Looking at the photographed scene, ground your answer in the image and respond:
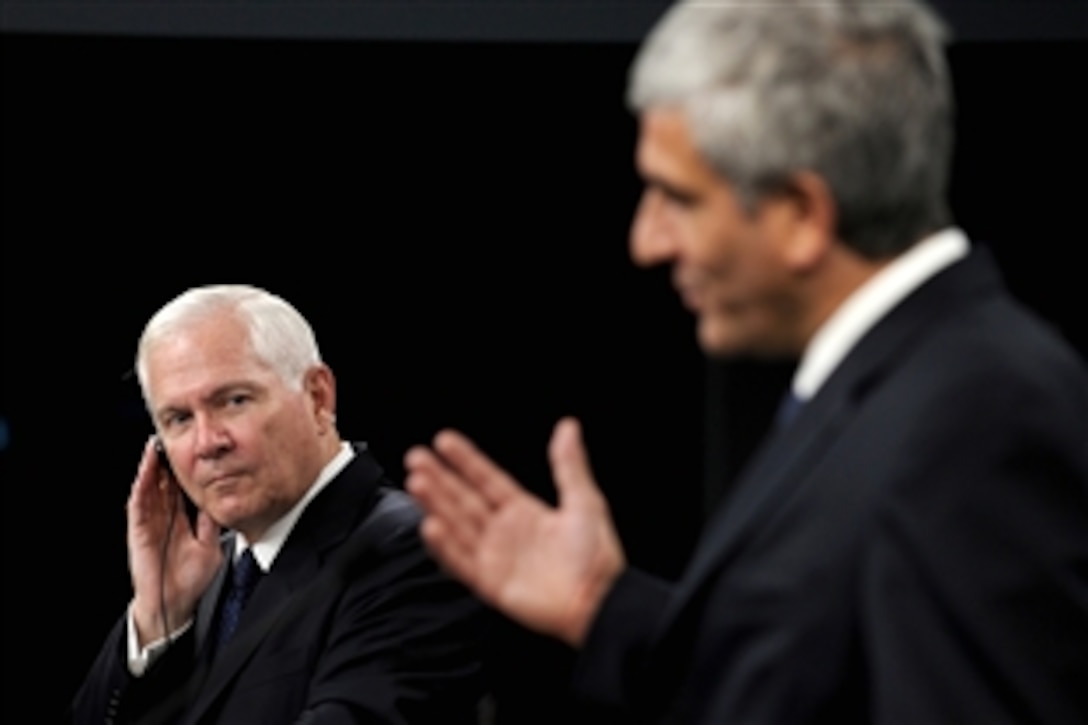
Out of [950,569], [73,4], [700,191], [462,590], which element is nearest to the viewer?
[950,569]

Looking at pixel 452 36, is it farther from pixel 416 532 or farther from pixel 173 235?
pixel 416 532

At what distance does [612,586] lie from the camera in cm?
162

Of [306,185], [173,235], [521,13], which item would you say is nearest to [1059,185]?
[521,13]

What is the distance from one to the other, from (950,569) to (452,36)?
2.94 m

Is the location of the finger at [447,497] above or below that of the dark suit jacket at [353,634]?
above

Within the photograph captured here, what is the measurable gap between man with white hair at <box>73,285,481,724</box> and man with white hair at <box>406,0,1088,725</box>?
131 cm

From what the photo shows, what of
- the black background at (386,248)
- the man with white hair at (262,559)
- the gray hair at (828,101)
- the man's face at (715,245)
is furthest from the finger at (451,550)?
the black background at (386,248)

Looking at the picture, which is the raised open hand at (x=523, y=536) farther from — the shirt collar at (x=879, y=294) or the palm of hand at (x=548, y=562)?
the shirt collar at (x=879, y=294)

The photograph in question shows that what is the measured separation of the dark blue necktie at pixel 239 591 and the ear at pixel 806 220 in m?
1.73

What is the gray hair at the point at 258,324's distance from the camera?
3.12 meters

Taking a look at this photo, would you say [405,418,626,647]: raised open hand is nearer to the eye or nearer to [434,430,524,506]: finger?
[434,430,524,506]: finger

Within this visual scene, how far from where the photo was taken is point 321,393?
3.19 meters

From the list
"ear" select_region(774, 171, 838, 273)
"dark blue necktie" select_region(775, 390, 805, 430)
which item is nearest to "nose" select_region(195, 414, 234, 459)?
"dark blue necktie" select_region(775, 390, 805, 430)

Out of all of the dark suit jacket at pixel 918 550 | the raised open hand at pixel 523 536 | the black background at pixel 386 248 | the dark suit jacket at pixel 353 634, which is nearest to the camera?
the dark suit jacket at pixel 918 550
